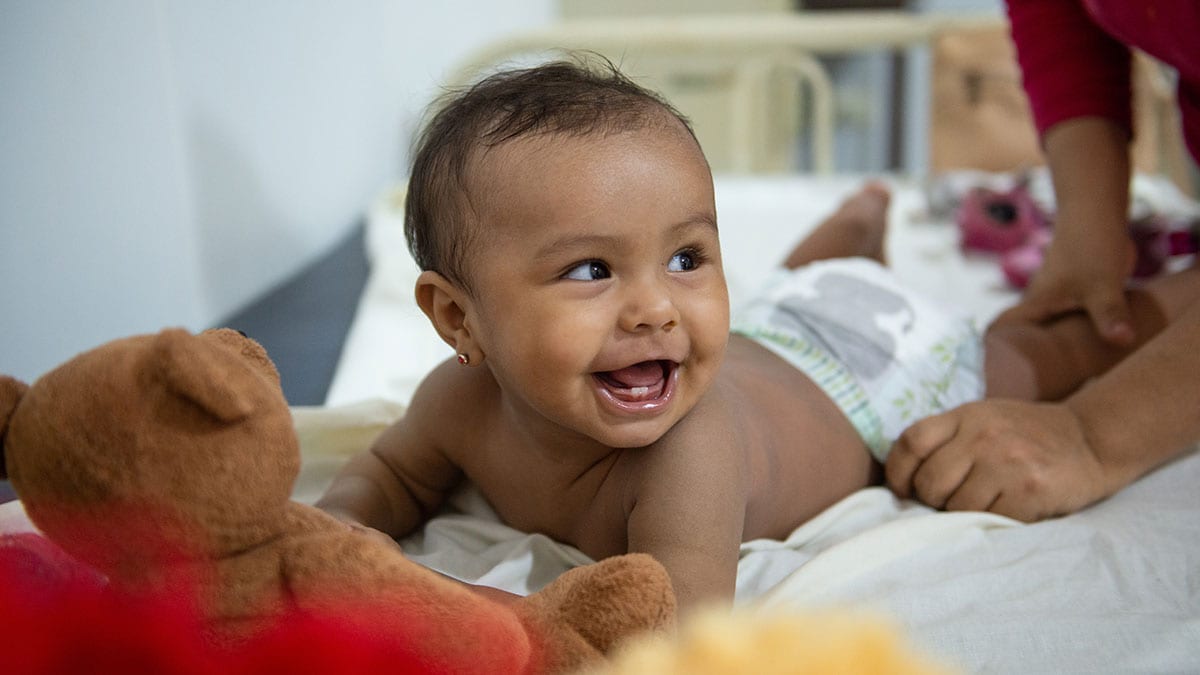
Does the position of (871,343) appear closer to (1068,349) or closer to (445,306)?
(1068,349)

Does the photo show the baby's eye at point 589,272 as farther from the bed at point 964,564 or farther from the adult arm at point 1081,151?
the adult arm at point 1081,151

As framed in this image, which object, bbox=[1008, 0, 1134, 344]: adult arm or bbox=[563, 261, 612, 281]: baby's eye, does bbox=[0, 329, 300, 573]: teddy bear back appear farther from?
bbox=[1008, 0, 1134, 344]: adult arm

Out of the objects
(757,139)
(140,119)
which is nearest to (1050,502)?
(140,119)

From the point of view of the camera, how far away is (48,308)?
0.92 m

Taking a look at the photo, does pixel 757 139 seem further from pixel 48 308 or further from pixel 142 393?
pixel 142 393

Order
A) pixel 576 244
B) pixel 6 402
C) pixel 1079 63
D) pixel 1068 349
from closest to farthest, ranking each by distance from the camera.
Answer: pixel 6 402 < pixel 576 244 < pixel 1068 349 < pixel 1079 63

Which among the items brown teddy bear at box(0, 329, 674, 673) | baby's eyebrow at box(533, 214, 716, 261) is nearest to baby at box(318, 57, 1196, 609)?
baby's eyebrow at box(533, 214, 716, 261)

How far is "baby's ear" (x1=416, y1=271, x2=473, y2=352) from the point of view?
0.77 meters

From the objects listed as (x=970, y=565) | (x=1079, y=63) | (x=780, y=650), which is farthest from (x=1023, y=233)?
(x=780, y=650)

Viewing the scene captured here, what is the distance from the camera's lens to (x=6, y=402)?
50 centimetres

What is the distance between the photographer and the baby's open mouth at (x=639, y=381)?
0.73 meters

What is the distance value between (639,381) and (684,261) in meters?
0.09

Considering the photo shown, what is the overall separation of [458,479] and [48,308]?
39 centimetres

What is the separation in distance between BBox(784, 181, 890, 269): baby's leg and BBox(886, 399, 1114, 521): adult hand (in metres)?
0.45
